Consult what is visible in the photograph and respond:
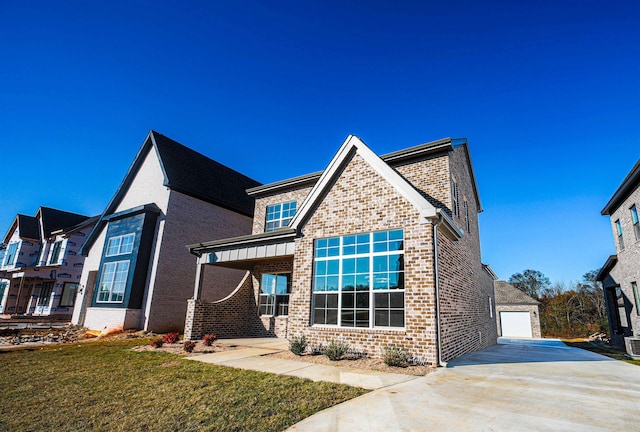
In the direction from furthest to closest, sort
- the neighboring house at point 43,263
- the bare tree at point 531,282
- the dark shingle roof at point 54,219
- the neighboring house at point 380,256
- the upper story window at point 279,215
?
the bare tree at point 531,282 → the dark shingle roof at point 54,219 → the neighboring house at point 43,263 → the upper story window at point 279,215 → the neighboring house at point 380,256

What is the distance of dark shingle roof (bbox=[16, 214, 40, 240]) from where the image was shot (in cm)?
3447

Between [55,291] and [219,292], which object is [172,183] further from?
[55,291]

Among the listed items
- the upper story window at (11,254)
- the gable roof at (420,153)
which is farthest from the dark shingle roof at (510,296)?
the upper story window at (11,254)

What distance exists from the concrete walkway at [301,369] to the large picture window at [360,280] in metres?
1.78

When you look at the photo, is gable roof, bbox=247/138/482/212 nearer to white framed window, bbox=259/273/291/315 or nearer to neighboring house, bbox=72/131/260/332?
white framed window, bbox=259/273/291/315

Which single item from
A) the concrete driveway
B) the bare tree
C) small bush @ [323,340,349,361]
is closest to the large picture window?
small bush @ [323,340,349,361]

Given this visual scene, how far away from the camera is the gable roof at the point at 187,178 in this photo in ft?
63.6

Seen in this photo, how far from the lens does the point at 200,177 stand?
69.1ft

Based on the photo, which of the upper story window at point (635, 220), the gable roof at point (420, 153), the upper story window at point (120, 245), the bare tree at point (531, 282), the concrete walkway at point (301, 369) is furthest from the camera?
the bare tree at point (531, 282)

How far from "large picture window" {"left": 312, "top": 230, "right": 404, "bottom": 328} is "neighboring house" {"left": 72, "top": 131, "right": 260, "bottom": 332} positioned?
35.4ft

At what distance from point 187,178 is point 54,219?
971 inches

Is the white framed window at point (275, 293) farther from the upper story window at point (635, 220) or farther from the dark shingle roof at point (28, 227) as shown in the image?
the dark shingle roof at point (28, 227)

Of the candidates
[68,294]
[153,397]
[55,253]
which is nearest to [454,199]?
[153,397]

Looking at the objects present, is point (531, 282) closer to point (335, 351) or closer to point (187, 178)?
point (187, 178)
